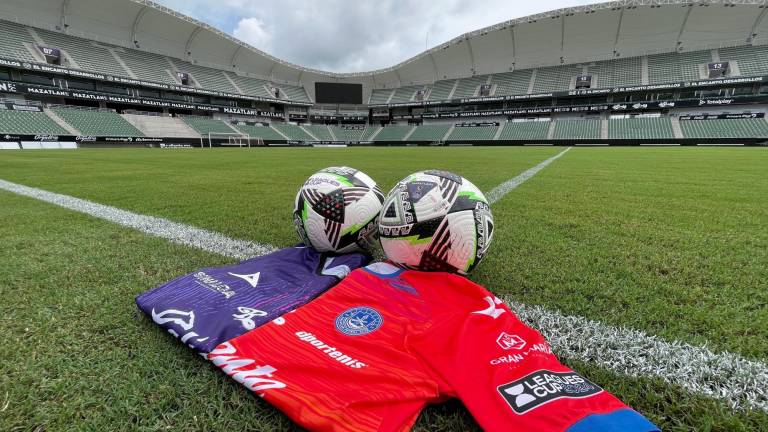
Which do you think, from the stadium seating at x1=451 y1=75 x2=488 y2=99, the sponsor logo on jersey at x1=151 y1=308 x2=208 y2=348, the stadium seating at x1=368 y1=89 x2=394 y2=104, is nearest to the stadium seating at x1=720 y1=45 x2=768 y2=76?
the stadium seating at x1=451 y1=75 x2=488 y2=99

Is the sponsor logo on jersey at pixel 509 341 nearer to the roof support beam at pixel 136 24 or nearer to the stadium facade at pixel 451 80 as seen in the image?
the stadium facade at pixel 451 80

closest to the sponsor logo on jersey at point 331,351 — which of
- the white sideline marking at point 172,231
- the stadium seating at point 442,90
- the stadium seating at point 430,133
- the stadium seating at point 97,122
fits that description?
the white sideline marking at point 172,231

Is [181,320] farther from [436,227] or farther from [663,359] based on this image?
[663,359]

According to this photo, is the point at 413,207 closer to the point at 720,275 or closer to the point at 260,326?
the point at 260,326

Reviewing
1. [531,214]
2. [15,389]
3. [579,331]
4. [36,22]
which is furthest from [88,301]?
[36,22]

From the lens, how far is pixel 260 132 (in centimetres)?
4122

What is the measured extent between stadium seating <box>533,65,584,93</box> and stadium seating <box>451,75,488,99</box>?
709 cm

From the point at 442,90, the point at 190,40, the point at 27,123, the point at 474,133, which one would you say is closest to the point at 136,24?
the point at 190,40

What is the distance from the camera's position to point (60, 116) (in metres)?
27.1

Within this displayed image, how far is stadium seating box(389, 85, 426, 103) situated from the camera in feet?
165

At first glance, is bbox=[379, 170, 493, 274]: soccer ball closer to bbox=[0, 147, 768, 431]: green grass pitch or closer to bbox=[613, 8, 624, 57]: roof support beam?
bbox=[0, 147, 768, 431]: green grass pitch

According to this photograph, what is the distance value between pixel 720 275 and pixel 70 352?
324 centimetres

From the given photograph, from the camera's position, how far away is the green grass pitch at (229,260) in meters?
1.02

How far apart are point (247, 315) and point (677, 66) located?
4850cm
